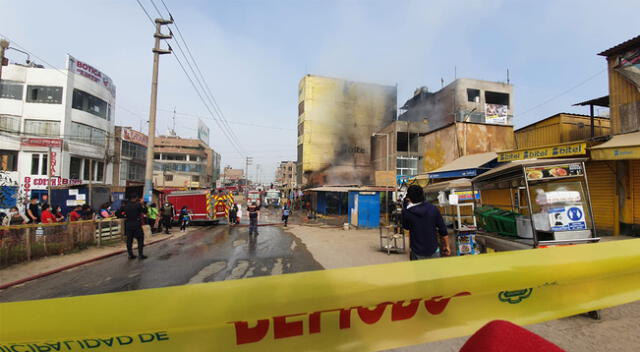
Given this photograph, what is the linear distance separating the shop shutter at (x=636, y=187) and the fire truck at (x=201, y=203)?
1911 cm

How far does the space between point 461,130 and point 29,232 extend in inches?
766

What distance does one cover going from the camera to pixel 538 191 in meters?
4.70

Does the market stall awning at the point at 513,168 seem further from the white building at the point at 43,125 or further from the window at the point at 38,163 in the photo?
the window at the point at 38,163

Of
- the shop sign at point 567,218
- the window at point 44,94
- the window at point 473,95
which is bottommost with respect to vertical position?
the shop sign at point 567,218

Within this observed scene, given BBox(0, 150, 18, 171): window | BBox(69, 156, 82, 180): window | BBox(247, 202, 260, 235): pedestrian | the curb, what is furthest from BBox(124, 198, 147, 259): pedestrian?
BBox(0, 150, 18, 171): window

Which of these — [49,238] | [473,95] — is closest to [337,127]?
[473,95]

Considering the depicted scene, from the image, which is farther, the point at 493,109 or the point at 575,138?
the point at 493,109

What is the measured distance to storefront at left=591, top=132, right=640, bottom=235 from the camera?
8727mm

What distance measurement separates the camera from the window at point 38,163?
25719 mm

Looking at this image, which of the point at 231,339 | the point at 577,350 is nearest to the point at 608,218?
the point at 577,350

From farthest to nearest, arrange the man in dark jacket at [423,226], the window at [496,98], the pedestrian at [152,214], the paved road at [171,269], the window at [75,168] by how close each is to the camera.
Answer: the window at [496,98] → the window at [75,168] → the pedestrian at [152,214] → the paved road at [171,269] → the man in dark jacket at [423,226]

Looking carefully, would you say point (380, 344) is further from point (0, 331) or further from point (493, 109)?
point (493, 109)

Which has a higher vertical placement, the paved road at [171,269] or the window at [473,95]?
the window at [473,95]

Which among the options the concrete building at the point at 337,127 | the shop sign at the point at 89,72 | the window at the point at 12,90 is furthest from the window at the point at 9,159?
the concrete building at the point at 337,127
